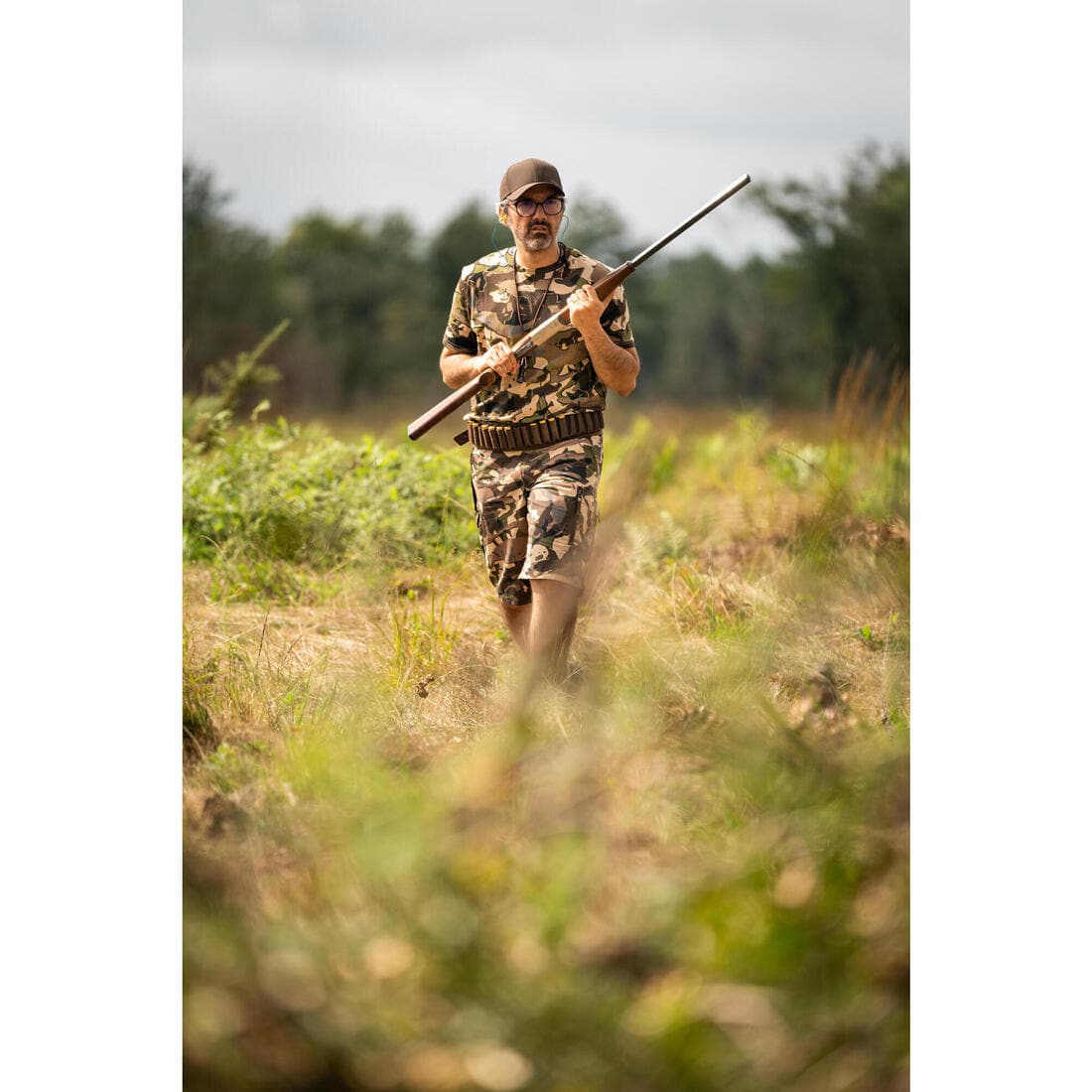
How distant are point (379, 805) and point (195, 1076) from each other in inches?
22.1

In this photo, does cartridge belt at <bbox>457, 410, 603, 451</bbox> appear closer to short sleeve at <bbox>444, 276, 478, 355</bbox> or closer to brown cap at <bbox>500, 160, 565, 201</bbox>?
short sleeve at <bbox>444, 276, 478, 355</bbox>

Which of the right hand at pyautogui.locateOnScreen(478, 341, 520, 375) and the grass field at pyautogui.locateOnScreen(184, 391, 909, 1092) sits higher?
the right hand at pyautogui.locateOnScreen(478, 341, 520, 375)

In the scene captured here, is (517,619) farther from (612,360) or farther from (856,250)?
(856,250)

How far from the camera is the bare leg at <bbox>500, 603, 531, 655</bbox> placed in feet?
10.4

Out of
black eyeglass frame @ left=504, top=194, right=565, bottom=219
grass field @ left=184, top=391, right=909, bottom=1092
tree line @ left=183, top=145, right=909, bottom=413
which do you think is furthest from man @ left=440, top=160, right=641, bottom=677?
grass field @ left=184, top=391, right=909, bottom=1092

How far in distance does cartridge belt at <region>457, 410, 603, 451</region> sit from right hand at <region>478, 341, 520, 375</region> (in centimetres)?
18

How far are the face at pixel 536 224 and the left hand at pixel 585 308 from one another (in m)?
0.18

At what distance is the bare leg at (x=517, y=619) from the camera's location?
10.4 ft

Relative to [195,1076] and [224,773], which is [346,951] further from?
[224,773]

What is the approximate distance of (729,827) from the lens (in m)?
1.92

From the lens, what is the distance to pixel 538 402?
3.04m

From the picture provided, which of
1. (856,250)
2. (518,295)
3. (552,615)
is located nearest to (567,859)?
(552,615)

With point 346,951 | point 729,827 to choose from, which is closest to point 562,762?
point 729,827

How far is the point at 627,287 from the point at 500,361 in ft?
4.03
